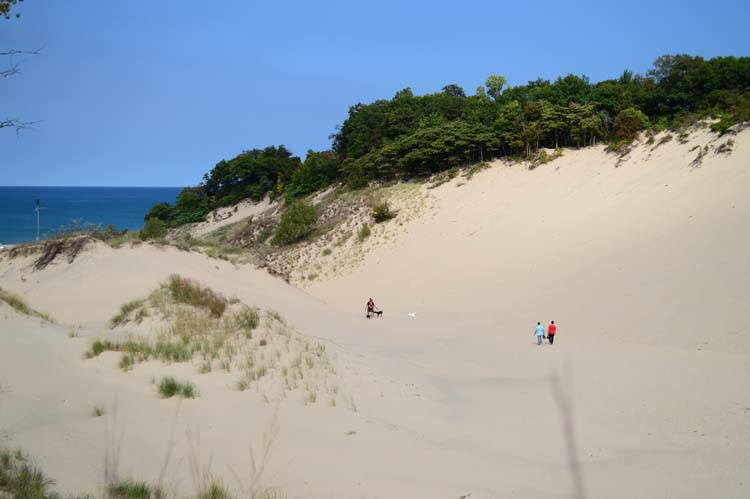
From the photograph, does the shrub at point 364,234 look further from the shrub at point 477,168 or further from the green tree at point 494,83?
the green tree at point 494,83

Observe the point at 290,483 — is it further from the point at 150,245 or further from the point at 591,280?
the point at 591,280

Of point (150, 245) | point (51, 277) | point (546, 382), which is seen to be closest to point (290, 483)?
point (546, 382)

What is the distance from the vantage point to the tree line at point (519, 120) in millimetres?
35688

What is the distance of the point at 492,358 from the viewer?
1405 centimetres

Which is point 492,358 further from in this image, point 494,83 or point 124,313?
point 494,83

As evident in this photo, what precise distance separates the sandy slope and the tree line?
182 inches

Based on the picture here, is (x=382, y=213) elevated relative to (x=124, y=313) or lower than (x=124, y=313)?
elevated

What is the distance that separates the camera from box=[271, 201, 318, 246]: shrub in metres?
38.9

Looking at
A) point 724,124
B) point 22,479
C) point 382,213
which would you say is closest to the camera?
point 22,479

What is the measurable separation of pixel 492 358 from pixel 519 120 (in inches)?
1165

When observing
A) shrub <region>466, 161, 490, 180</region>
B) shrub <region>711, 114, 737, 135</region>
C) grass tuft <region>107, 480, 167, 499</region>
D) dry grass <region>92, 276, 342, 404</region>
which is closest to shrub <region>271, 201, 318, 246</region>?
shrub <region>466, 161, 490, 180</region>

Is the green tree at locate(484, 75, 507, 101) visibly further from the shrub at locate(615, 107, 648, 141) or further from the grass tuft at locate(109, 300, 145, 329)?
the grass tuft at locate(109, 300, 145, 329)

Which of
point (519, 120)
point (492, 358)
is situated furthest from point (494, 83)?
point (492, 358)

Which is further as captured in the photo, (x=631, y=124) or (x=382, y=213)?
(x=382, y=213)
